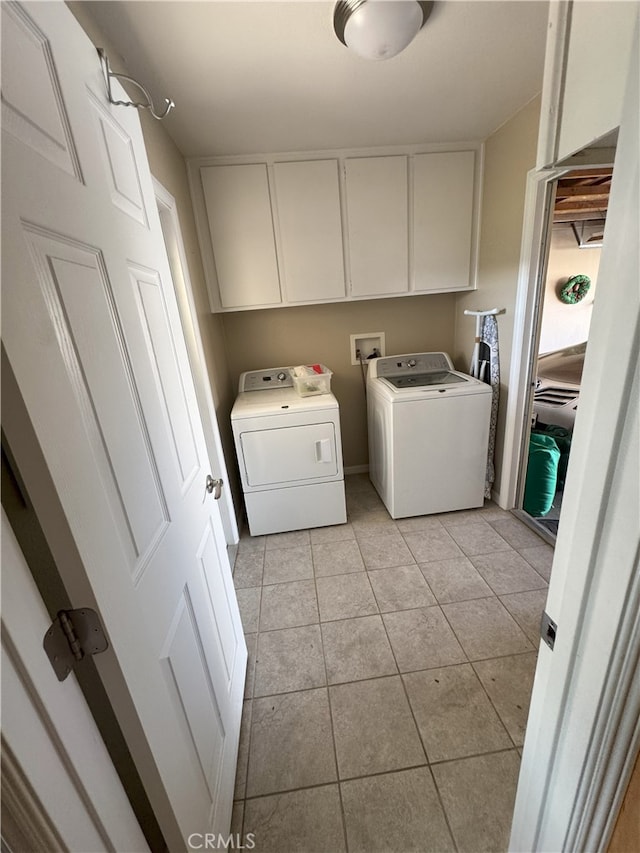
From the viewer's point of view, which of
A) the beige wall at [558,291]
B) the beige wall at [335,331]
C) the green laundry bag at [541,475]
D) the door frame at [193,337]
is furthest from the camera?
the beige wall at [558,291]

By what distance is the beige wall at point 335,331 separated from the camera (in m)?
2.72

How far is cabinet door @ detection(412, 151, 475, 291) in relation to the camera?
2.25 m

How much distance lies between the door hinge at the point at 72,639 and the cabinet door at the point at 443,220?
2583mm

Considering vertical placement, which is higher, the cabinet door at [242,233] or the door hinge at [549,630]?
the cabinet door at [242,233]

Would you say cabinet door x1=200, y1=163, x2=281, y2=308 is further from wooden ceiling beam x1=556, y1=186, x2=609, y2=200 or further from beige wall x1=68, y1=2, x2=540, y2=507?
wooden ceiling beam x1=556, y1=186, x2=609, y2=200

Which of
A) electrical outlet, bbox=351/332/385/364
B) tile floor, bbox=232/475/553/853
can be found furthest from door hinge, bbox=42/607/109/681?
electrical outlet, bbox=351/332/385/364

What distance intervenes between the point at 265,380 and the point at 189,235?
3.43 ft

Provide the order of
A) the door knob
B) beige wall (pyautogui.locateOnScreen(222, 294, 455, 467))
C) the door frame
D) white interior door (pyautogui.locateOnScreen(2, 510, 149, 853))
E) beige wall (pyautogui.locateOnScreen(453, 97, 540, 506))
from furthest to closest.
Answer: beige wall (pyautogui.locateOnScreen(222, 294, 455, 467))
beige wall (pyautogui.locateOnScreen(453, 97, 540, 506))
the door frame
the door knob
white interior door (pyautogui.locateOnScreen(2, 510, 149, 853))

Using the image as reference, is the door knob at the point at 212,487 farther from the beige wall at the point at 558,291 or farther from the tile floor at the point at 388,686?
the beige wall at the point at 558,291

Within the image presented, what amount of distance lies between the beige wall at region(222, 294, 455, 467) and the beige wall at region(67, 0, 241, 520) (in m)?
0.20

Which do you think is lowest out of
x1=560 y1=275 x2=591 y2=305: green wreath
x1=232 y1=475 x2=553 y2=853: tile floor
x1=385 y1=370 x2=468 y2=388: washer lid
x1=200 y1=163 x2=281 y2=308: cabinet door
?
x1=232 y1=475 x2=553 y2=853: tile floor

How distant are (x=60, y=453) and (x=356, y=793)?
139 cm

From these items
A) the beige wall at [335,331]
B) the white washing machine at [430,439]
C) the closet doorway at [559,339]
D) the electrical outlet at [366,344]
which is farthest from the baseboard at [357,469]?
the closet doorway at [559,339]

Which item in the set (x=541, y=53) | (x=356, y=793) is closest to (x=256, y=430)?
(x=356, y=793)
